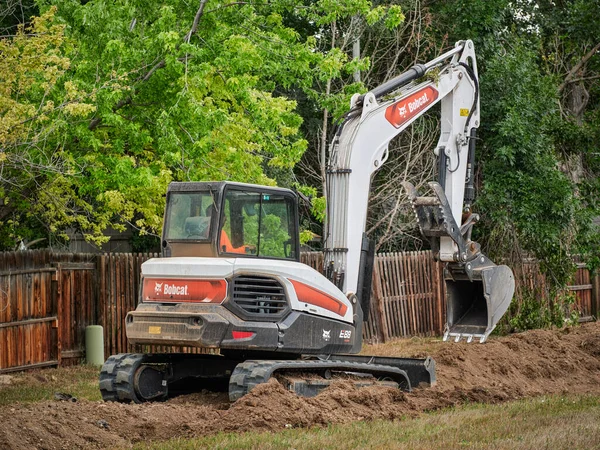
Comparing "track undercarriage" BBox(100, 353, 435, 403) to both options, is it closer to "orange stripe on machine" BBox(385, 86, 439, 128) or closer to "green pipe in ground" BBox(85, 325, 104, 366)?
"orange stripe on machine" BBox(385, 86, 439, 128)

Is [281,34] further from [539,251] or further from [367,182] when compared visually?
[539,251]

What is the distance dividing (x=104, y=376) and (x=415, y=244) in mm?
14818

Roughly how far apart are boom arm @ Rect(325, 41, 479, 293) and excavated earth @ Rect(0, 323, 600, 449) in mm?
1661

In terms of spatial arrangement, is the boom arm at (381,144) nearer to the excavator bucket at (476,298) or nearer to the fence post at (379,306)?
the excavator bucket at (476,298)

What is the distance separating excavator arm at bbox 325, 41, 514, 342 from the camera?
41.2ft

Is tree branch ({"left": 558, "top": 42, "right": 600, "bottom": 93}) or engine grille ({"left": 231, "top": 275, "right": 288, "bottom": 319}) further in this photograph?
tree branch ({"left": 558, "top": 42, "right": 600, "bottom": 93})

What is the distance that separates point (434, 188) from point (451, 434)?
17.5 ft

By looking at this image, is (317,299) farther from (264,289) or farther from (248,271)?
(248,271)

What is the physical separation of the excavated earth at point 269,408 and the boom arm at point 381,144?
5.45 ft

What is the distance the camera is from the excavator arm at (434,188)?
1255 cm

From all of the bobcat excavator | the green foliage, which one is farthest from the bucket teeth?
the green foliage

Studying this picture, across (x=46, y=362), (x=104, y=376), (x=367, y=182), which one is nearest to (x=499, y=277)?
(x=367, y=182)

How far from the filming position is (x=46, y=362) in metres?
17.3

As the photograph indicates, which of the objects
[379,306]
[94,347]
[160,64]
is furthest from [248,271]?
[379,306]
